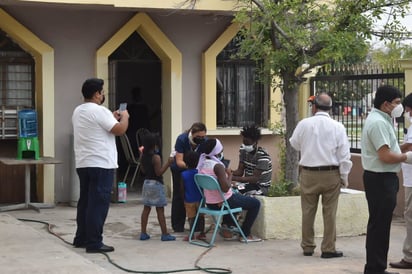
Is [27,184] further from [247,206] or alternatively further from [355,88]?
[355,88]

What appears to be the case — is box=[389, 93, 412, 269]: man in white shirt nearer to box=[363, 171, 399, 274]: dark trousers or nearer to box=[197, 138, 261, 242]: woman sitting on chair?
box=[363, 171, 399, 274]: dark trousers

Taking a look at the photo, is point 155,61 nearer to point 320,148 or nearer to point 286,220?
point 286,220

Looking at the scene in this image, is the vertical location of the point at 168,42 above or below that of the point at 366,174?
above

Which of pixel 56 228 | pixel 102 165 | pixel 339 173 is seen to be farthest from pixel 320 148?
pixel 56 228

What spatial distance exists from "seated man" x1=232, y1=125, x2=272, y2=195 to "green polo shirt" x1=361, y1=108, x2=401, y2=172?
2.33 m

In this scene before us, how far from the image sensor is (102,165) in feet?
25.5

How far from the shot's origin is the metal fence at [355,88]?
11249 mm

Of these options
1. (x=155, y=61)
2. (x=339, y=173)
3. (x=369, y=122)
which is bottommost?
(x=339, y=173)

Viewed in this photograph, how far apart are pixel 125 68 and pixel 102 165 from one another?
649cm

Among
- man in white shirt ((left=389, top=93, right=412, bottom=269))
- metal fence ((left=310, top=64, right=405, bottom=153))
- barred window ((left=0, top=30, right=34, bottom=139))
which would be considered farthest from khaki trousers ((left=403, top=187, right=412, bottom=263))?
barred window ((left=0, top=30, right=34, bottom=139))

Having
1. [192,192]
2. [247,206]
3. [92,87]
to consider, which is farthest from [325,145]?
[92,87]

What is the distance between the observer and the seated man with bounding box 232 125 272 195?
9.05 metres

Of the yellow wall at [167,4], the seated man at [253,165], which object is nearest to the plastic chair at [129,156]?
the yellow wall at [167,4]

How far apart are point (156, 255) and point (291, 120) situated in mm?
2731
